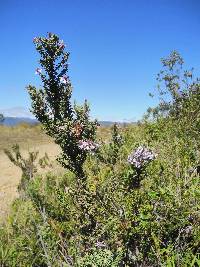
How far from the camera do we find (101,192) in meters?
6.79

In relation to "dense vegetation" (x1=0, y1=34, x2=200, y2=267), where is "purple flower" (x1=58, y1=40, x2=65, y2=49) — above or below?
above

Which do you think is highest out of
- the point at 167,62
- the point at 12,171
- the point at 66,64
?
the point at 167,62

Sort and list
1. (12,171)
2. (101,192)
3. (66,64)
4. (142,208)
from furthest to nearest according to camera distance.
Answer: (12,171) < (66,64) < (101,192) < (142,208)

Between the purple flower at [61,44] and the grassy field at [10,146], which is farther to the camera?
the grassy field at [10,146]

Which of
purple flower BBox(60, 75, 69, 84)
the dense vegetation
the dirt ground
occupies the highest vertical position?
purple flower BBox(60, 75, 69, 84)

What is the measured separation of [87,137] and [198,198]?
2.76 meters

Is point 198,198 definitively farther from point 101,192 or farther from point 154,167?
point 154,167

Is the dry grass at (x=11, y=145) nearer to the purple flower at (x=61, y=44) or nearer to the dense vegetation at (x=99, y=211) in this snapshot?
the dense vegetation at (x=99, y=211)

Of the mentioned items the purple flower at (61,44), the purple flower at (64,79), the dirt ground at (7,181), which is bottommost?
the dirt ground at (7,181)

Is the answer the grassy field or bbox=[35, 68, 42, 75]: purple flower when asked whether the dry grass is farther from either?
bbox=[35, 68, 42, 75]: purple flower

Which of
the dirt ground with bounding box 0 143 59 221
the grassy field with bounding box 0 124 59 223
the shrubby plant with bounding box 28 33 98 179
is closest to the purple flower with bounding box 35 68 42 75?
the shrubby plant with bounding box 28 33 98 179

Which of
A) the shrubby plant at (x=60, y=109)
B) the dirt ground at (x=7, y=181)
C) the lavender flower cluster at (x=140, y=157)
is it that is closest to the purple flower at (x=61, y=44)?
the shrubby plant at (x=60, y=109)

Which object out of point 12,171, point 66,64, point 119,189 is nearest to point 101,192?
point 119,189

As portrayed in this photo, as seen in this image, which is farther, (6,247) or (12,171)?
(12,171)
